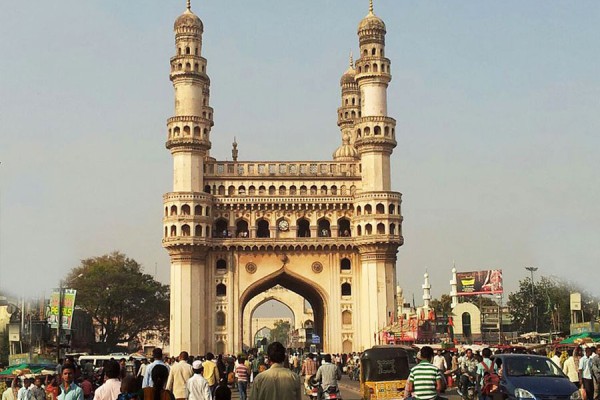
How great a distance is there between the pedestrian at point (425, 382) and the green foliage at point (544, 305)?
6376cm

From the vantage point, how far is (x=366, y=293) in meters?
59.8

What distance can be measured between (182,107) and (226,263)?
400 inches

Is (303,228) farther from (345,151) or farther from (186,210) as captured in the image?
(345,151)

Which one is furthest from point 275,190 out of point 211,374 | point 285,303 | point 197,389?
point 197,389

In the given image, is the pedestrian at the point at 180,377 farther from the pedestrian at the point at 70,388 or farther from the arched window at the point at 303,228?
the arched window at the point at 303,228

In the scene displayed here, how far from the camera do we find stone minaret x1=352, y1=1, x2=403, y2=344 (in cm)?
5925

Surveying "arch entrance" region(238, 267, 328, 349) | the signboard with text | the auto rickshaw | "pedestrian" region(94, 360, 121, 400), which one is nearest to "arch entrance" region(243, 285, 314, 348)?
"arch entrance" region(238, 267, 328, 349)

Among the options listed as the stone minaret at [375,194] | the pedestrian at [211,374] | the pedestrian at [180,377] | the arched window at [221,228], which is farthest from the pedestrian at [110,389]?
the arched window at [221,228]

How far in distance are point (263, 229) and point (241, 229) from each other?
1447 mm

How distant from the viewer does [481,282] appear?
87.4 metres

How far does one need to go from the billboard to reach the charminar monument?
83.0ft

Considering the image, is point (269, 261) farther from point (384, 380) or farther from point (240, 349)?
point (384, 380)

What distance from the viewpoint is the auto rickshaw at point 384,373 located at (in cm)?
2133

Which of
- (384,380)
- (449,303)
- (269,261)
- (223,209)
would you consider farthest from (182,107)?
(449,303)
